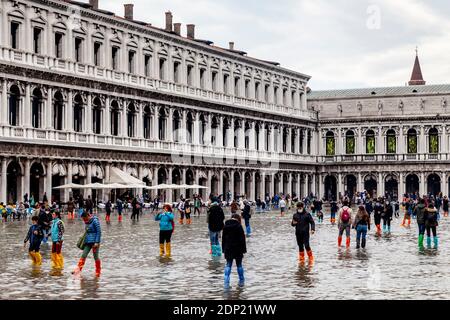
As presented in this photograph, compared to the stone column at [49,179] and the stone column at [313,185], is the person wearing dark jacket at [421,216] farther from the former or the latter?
the stone column at [313,185]

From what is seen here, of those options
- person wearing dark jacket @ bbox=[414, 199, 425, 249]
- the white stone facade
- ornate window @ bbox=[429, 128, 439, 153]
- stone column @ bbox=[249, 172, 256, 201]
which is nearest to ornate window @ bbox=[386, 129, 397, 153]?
ornate window @ bbox=[429, 128, 439, 153]

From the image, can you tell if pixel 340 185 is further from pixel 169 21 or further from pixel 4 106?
pixel 4 106

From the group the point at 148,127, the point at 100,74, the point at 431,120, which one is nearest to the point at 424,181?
the point at 431,120

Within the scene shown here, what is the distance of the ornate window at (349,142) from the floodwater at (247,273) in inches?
2398

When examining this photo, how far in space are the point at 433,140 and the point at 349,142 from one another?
7731mm

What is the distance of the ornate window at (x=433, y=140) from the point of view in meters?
87.1

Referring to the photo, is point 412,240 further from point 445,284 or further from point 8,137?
point 8,137

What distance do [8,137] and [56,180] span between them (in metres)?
5.09

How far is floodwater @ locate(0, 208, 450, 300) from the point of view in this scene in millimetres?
16344

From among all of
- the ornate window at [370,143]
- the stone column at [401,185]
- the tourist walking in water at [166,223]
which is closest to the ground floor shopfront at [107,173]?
the ornate window at [370,143]

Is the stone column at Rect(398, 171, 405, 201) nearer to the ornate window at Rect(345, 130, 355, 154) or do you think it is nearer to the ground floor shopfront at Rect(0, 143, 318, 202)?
the ornate window at Rect(345, 130, 355, 154)

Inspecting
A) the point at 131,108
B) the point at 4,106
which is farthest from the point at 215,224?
the point at 131,108

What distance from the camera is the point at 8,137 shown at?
165 ft

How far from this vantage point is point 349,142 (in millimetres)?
90562
